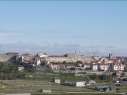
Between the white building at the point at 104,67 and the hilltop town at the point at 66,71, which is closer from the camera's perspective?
the hilltop town at the point at 66,71

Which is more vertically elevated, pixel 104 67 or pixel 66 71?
pixel 104 67

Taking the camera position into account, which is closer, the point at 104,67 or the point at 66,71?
the point at 66,71

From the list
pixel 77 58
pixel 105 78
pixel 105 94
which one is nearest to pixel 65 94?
pixel 105 94

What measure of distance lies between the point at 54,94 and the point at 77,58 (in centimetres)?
5386

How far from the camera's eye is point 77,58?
79.4 meters

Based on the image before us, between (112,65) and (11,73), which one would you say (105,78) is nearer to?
(11,73)

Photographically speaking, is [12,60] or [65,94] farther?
[12,60]

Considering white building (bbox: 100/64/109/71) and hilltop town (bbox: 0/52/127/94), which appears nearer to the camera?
hilltop town (bbox: 0/52/127/94)

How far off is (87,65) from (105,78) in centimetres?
2195

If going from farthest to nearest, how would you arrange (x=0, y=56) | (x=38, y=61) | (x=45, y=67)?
(x=0, y=56) → (x=38, y=61) → (x=45, y=67)

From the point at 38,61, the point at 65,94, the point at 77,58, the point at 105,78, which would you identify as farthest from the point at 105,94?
the point at 77,58

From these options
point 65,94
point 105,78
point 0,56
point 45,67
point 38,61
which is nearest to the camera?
point 65,94

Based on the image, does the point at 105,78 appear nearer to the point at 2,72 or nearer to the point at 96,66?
the point at 2,72

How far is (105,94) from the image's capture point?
26.6 m
